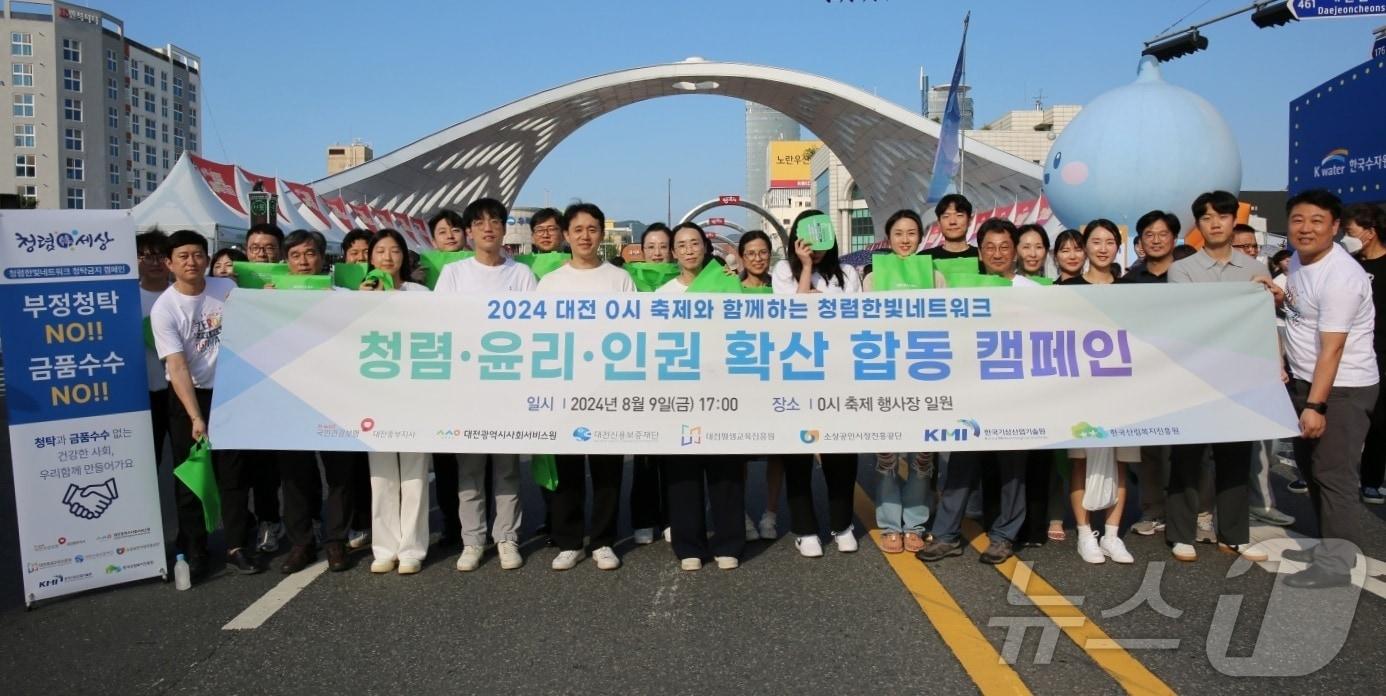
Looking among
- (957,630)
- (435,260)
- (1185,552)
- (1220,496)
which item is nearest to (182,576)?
(435,260)

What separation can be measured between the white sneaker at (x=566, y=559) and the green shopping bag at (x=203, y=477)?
151 centimetres

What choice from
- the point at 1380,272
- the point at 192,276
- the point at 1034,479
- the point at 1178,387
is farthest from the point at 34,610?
the point at 1380,272

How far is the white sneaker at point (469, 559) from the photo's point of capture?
168 inches

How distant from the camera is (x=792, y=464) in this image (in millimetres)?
4383

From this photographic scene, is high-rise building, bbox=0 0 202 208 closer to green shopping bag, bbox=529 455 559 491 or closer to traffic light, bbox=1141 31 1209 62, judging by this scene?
traffic light, bbox=1141 31 1209 62

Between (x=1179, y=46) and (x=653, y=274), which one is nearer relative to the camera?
(x=653, y=274)

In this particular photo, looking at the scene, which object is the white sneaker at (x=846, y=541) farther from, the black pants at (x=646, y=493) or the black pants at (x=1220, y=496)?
the black pants at (x=1220, y=496)

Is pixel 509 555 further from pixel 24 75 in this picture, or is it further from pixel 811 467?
pixel 24 75

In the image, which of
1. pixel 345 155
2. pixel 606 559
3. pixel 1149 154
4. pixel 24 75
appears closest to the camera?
pixel 606 559

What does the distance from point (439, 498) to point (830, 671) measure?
7.86 ft

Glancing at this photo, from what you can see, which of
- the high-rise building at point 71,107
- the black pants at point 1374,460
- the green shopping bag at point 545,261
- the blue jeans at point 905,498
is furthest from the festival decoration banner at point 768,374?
the high-rise building at point 71,107

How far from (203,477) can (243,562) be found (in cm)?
43

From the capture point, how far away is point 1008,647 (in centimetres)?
323

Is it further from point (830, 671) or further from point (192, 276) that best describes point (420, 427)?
point (830, 671)
